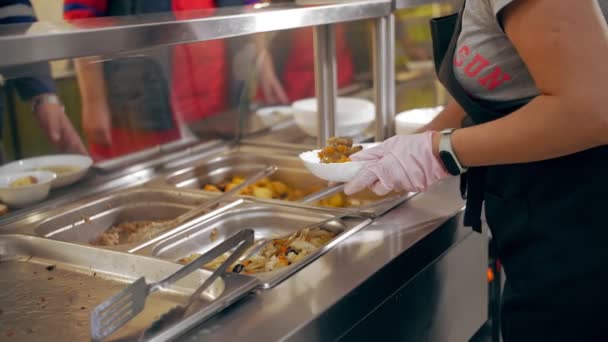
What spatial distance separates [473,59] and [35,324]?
0.82 m

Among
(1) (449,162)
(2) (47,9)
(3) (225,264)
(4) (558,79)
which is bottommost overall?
(3) (225,264)

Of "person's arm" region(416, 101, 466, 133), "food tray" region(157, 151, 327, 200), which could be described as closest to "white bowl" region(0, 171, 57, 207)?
"food tray" region(157, 151, 327, 200)

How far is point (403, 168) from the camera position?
3.95ft

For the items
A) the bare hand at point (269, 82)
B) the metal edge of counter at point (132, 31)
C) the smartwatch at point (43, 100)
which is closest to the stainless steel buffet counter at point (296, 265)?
the smartwatch at point (43, 100)

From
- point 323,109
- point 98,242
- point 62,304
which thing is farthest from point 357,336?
point 323,109

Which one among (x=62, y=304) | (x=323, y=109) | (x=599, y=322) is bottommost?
(x=599, y=322)

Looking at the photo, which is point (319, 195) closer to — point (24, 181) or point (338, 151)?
point (338, 151)

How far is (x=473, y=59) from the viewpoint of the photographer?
3.77 ft

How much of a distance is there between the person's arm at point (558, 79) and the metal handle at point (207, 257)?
0.43m

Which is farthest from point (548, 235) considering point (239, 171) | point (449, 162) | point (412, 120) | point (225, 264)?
point (239, 171)

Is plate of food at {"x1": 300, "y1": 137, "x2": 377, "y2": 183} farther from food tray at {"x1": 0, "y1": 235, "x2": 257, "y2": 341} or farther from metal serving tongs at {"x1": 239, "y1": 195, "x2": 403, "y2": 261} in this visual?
food tray at {"x1": 0, "y1": 235, "x2": 257, "y2": 341}

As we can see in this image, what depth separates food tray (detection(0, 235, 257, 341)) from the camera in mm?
991

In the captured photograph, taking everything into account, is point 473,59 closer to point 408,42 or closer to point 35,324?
point 35,324

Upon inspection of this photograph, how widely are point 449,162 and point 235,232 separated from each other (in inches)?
18.9
